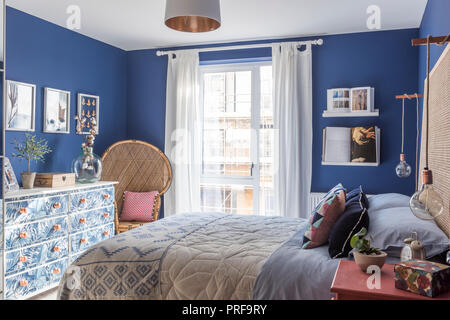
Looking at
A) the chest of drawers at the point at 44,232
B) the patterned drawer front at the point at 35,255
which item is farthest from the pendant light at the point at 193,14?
the patterned drawer front at the point at 35,255

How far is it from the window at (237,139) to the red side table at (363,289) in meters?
3.24

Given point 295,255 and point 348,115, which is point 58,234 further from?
point 348,115

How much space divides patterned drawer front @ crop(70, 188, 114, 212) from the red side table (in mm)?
2895

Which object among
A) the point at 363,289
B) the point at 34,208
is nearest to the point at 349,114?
the point at 363,289

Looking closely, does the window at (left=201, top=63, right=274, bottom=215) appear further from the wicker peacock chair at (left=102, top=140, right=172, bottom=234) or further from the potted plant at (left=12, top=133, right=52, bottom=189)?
the potted plant at (left=12, top=133, right=52, bottom=189)

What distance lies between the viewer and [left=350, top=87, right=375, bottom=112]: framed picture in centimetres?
431

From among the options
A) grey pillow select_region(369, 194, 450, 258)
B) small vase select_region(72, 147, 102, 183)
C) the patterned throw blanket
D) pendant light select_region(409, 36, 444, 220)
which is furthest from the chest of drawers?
pendant light select_region(409, 36, 444, 220)

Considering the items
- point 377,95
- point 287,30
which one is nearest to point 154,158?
point 287,30

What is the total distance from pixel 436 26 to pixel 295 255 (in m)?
2.05

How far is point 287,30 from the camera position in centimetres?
452

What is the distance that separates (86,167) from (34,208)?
918mm

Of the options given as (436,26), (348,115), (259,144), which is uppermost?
(436,26)

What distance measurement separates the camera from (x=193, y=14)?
2.50m
